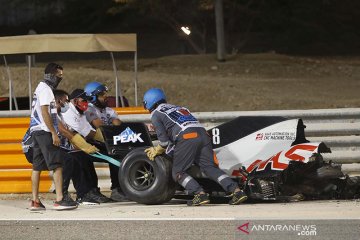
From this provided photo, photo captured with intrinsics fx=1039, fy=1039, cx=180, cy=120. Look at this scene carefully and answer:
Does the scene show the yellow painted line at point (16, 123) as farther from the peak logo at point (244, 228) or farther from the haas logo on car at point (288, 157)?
the peak logo at point (244, 228)

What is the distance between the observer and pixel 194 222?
32.9 feet

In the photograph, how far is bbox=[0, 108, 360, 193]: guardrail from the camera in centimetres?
1287

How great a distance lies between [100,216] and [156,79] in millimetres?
15469

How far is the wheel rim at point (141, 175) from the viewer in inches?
458

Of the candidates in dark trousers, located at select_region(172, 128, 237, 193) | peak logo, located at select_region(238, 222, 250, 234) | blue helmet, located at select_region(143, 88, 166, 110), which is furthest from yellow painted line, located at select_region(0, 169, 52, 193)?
peak logo, located at select_region(238, 222, 250, 234)

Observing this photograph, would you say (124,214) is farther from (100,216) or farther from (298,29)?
(298,29)

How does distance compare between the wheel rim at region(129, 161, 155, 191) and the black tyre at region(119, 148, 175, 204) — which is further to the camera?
the wheel rim at region(129, 161, 155, 191)

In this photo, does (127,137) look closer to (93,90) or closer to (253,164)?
(93,90)

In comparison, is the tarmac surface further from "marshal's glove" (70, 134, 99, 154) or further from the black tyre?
"marshal's glove" (70, 134, 99, 154)

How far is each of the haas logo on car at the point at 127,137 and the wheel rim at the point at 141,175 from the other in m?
0.46

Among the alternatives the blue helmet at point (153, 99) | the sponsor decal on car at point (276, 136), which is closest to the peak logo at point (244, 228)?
→ the sponsor decal on car at point (276, 136)

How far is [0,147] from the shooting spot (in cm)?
1316

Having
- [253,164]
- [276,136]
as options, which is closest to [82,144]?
[253,164]

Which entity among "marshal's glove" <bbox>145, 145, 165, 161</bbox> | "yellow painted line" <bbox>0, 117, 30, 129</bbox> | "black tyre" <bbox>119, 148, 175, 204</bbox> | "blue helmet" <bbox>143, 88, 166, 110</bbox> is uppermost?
"blue helmet" <bbox>143, 88, 166, 110</bbox>
